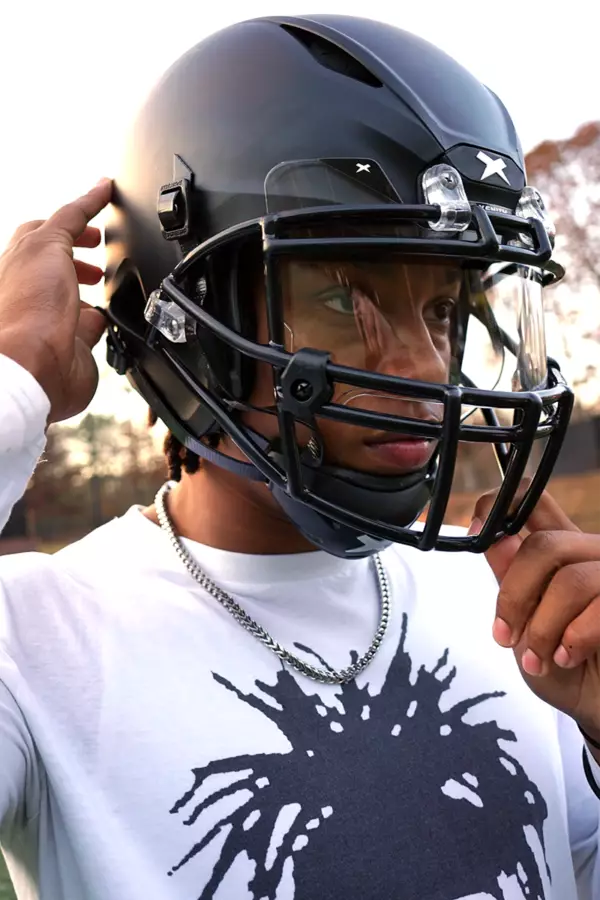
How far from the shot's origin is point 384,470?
4.33ft

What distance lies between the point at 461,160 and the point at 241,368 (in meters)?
0.48

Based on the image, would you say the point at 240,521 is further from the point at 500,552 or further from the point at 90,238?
the point at 90,238

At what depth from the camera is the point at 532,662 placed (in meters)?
1.20

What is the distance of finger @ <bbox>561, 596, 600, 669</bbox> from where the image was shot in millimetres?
1125

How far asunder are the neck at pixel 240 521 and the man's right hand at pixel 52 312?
284 mm

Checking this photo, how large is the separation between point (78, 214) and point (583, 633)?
112 centimetres

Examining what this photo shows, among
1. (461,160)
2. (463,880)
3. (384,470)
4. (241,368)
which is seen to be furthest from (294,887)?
(461,160)

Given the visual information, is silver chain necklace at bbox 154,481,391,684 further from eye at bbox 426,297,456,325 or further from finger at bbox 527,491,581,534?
eye at bbox 426,297,456,325

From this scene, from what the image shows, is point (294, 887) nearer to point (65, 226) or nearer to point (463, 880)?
point (463, 880)

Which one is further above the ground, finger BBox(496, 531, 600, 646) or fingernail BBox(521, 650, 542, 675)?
finger BBox(496, 531, 600, 646)

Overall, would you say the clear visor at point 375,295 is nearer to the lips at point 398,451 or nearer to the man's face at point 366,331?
the man's face at point 366,331

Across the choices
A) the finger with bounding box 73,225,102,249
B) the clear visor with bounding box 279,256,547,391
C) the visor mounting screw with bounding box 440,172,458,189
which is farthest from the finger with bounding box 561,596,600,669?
the finger with bounding box 73,225,102,249

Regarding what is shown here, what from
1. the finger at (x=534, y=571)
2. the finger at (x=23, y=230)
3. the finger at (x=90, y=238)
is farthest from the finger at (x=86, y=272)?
the finger at (x=534, y=571)

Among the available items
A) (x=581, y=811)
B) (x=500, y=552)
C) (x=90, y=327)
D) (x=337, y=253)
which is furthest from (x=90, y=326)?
(x=581, y=811)
